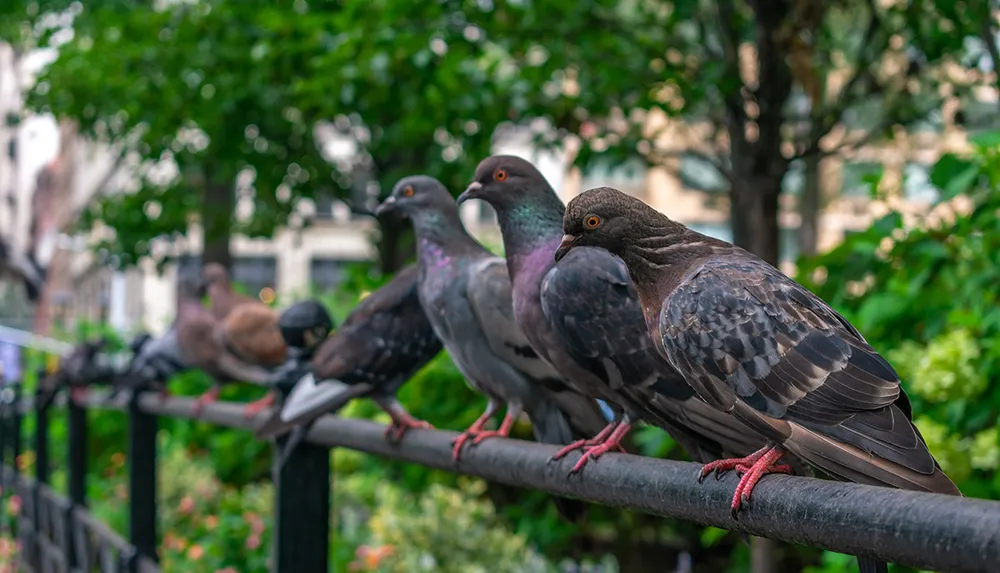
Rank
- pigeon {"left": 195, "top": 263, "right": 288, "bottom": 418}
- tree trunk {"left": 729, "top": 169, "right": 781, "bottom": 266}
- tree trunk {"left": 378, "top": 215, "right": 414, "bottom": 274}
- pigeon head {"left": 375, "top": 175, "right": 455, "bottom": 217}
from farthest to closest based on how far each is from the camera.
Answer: tree trunk {"left": 378, "top": 215, "right": 414, "bottom": 274} < tree trunk {"left": 729, "top": 169, "right": 781, "bottom": 266} < pigeon {"left": 195, "top": 263, "right": 288, "bottom": 418} < pigeon head {"left": 375, "top": 175, "right": 455, "bottom": 217}

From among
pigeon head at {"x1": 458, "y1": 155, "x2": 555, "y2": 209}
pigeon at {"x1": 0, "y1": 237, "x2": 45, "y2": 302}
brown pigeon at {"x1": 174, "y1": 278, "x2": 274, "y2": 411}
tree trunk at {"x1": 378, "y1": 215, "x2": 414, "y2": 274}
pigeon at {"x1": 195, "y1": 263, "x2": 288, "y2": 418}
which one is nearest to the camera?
pigeon head at {"x1": 458, "y1": 155, "x2": 555, "y2": 209}

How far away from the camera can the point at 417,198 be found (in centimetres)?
273

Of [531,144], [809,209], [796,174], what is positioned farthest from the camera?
[796,174]

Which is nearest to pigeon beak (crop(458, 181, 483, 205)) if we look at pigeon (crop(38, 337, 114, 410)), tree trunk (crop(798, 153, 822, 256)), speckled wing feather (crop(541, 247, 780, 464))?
speckled wing feather (crop(541, 247, 780, 464))

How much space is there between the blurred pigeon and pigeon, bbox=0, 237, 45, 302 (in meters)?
25.5

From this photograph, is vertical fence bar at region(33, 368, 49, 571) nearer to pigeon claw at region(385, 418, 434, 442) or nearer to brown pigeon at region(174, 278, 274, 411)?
brown pigeon at region(174, 278, 274, 411)

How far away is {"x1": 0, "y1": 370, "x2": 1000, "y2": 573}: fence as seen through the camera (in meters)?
1.00

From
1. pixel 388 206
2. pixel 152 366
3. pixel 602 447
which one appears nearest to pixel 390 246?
pixel 152 366

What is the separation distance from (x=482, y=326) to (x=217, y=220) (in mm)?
8729

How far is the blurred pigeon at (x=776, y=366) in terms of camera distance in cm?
134

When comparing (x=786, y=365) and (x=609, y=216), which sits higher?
(x=609, y=216)

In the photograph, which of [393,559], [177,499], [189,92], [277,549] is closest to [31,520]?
[177,499]

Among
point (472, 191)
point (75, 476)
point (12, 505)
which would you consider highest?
point (472, 191)

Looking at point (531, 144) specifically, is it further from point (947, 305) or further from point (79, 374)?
point (947, 305)
